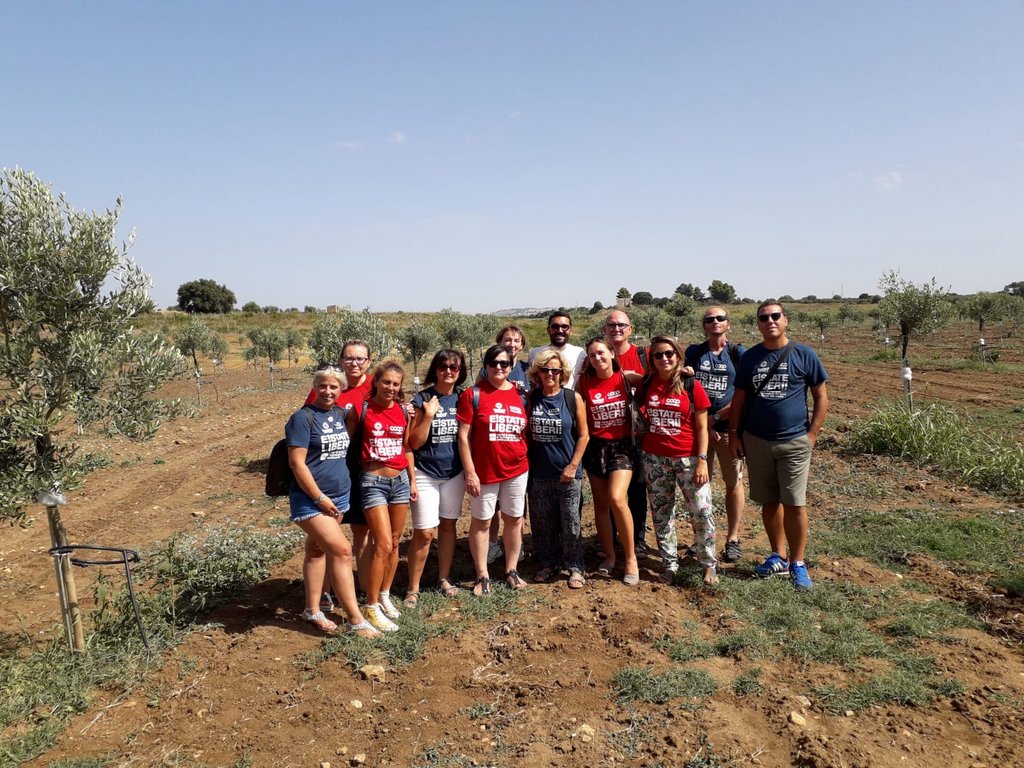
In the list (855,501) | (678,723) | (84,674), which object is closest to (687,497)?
(678,723)

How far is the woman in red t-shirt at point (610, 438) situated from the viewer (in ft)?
16.1

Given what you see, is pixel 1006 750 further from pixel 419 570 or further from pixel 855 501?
pixel 855 501

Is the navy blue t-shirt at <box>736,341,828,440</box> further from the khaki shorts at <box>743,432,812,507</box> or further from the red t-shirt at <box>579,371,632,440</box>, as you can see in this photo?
the red t-shirt at <box>579,371,632,440</box>

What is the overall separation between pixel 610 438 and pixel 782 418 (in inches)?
54.1

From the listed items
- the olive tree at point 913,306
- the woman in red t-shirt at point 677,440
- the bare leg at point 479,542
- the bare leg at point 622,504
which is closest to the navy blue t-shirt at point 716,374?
the woman in red t-shirt at point 677,440

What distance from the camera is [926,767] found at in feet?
9.59

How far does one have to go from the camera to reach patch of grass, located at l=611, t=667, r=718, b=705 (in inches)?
Result: 140

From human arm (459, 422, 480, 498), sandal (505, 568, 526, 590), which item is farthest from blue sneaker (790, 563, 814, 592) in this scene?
human arm (459, 422, 480, 498)

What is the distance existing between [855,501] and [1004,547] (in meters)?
1.78

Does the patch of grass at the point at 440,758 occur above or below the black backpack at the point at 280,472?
below

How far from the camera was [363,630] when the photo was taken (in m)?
4.33

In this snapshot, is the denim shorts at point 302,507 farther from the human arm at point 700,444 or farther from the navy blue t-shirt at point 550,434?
the human arm at point 700,444

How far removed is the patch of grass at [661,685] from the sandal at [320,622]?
210cm

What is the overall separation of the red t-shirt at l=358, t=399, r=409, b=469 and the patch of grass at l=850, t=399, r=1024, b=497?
7495 millimetres
